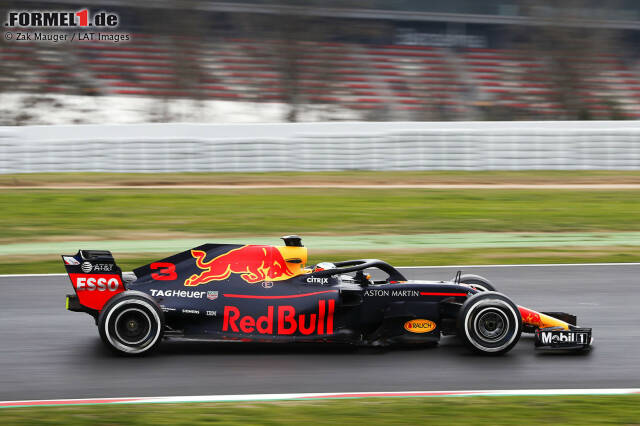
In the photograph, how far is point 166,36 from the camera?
26.3m

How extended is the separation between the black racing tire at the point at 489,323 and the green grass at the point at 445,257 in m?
4.94

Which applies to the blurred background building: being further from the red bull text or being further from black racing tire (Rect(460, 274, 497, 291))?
the red bull text

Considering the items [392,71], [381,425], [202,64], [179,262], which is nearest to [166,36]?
[202,64]

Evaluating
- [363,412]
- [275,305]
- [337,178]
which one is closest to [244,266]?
[275,305]

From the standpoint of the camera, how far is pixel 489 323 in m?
6.84

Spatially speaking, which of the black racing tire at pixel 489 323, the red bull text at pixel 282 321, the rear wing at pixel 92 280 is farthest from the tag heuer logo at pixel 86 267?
the black racing tire at pixel 489 323

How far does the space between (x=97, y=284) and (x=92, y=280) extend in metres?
0.05

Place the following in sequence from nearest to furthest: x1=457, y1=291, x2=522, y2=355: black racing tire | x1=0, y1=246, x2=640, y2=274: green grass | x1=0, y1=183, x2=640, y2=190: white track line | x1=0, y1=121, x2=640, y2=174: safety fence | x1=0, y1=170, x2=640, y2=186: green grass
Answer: x1=457, y1=291, x2=522, y2=355: black racing tire → x1=0, y1=246, x2=640, y2=274: green grass → x1=0, y1=183, x2=640, y2=190: white track line → x1=0, y1=170, x2=640, y2=186: green grass → x1=0, y1=121, x2=640, y2=174: safety fence

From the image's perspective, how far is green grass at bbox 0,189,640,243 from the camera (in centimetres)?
1480

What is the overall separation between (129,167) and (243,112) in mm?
6240

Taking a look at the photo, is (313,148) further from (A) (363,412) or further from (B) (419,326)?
(A) (363,412)

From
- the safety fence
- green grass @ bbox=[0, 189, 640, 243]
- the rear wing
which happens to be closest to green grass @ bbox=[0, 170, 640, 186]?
the safety fence

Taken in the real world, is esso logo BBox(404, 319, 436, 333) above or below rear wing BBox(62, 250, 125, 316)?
below

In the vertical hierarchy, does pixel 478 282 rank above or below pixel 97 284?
below
